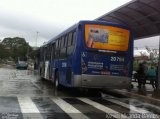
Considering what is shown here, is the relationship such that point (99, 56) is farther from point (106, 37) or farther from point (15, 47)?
point (15, 47)

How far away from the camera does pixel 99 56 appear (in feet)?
53.7

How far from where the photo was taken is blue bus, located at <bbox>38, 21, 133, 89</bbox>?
16.0m

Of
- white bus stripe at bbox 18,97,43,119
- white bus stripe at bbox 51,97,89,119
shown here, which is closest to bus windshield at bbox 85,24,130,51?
white bus stripe at bbox 51,97,89,119

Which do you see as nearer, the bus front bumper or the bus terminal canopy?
the bus front bumper

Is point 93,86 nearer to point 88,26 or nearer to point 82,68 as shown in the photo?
point 82,68

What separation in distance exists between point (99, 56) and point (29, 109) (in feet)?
17.3

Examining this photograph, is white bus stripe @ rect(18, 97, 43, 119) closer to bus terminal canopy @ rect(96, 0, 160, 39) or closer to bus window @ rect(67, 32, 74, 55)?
bus window @ rect(67, 32, 74, 55)

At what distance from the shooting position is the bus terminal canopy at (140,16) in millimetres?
17438

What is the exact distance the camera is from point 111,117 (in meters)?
10.9

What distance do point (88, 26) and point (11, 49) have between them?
118583 millimetres

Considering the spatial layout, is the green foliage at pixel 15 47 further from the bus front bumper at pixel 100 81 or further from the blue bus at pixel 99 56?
the bus front bumper at pixel 100 81

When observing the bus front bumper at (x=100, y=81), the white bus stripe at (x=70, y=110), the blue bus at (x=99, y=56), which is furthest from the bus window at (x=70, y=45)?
the white bus stripe at (x=70, y=110)

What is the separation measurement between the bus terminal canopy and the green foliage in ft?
343

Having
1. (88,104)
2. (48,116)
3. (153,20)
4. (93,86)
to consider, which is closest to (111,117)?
(48,116)
